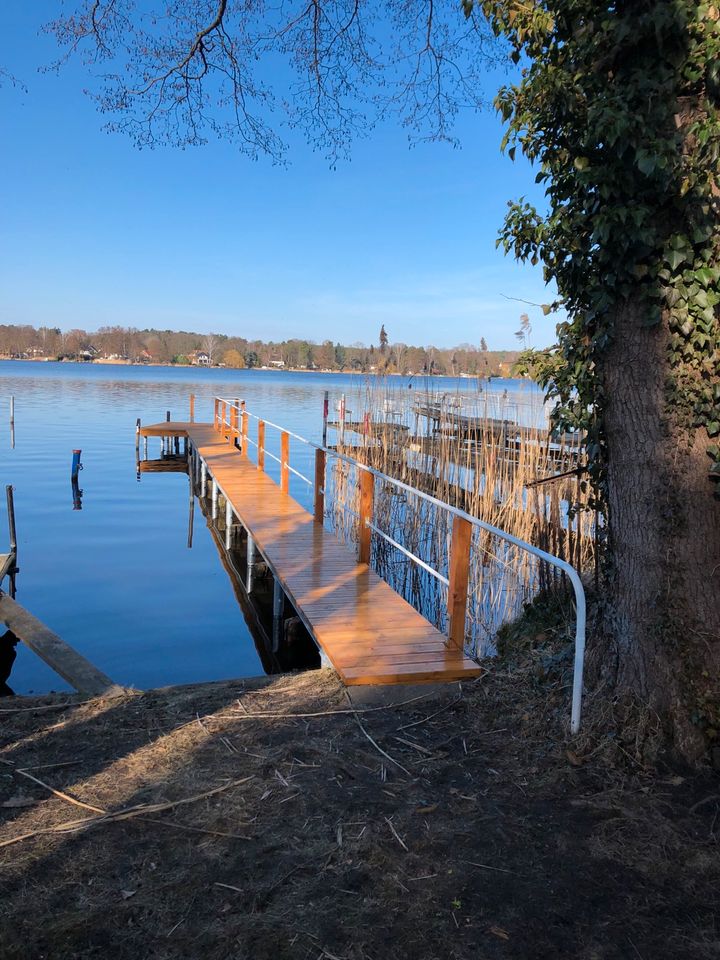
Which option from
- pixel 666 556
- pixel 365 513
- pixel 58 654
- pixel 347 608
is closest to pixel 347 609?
pixel 347 608

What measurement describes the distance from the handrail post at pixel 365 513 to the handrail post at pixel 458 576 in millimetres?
1831

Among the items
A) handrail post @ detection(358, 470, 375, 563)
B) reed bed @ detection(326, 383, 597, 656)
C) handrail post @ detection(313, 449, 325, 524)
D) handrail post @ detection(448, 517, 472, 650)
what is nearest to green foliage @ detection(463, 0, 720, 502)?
handrail post @ detection(448, 517, 472, 650)

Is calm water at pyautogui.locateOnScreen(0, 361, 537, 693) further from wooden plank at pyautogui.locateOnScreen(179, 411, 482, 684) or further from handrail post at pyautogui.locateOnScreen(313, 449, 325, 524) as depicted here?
handrail post at pyautogui.locateOnScreen(313, 449, 325, 524)

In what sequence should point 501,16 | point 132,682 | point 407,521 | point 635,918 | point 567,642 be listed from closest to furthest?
1. point 635,918
2. point 501,16
3. point 567,642
4. point 132,682
5. point 407,521

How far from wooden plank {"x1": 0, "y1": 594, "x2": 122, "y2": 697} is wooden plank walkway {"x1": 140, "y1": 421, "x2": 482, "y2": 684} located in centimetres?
130

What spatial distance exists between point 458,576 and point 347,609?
122cm

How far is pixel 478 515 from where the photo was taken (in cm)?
845

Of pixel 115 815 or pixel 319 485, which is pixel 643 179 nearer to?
pixel 115 815

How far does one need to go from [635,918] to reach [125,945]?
1.50 metres

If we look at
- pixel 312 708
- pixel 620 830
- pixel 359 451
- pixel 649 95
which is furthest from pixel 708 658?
pixel 359 451

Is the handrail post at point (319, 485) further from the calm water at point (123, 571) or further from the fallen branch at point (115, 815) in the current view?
the fallen branch at point (115, 815)

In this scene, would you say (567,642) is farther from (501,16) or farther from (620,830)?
(501,16)

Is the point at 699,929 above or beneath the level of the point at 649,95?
beneath

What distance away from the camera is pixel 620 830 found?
2.68 meters
